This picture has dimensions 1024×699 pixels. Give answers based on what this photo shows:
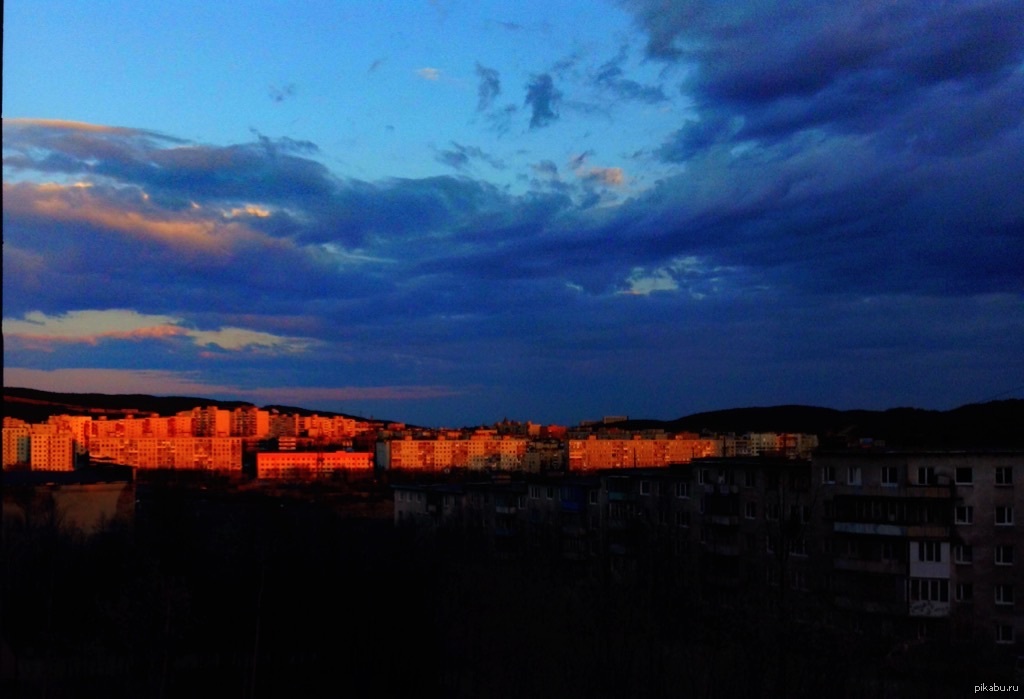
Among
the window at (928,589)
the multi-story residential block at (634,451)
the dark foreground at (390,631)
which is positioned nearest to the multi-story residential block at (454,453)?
the multi-story residential block at (634,451)

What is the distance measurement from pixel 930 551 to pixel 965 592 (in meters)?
0.78

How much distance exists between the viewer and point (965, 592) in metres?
14.5

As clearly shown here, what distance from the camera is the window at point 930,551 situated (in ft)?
47.8

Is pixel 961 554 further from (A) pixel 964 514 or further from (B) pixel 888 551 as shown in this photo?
(B) pixel 888 551

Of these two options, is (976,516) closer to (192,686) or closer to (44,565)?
(192,686)

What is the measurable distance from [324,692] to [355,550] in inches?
215

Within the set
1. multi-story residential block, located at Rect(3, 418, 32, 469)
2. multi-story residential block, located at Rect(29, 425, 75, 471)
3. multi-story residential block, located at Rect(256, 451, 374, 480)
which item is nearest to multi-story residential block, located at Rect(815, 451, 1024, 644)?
multi-story residential block, located at Rect(3, 418, 32, 469)

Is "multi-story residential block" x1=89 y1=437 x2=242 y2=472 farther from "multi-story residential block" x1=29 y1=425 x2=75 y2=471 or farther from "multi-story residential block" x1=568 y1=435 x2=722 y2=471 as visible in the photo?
"multi-story residential block" x1=568 y1=435 x2=722 y2=471

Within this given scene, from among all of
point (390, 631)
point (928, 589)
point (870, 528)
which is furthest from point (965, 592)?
point (390, 631)

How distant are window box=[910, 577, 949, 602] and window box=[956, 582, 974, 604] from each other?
0.69 feet

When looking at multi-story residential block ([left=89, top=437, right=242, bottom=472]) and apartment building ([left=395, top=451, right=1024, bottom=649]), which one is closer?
apartment building ([left=395, top=451, right=1024, bottom=649])

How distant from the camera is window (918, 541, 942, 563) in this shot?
14.6 m

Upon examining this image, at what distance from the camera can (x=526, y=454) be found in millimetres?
54094

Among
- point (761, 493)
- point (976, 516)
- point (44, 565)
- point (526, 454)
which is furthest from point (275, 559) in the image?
point (526, 454)
